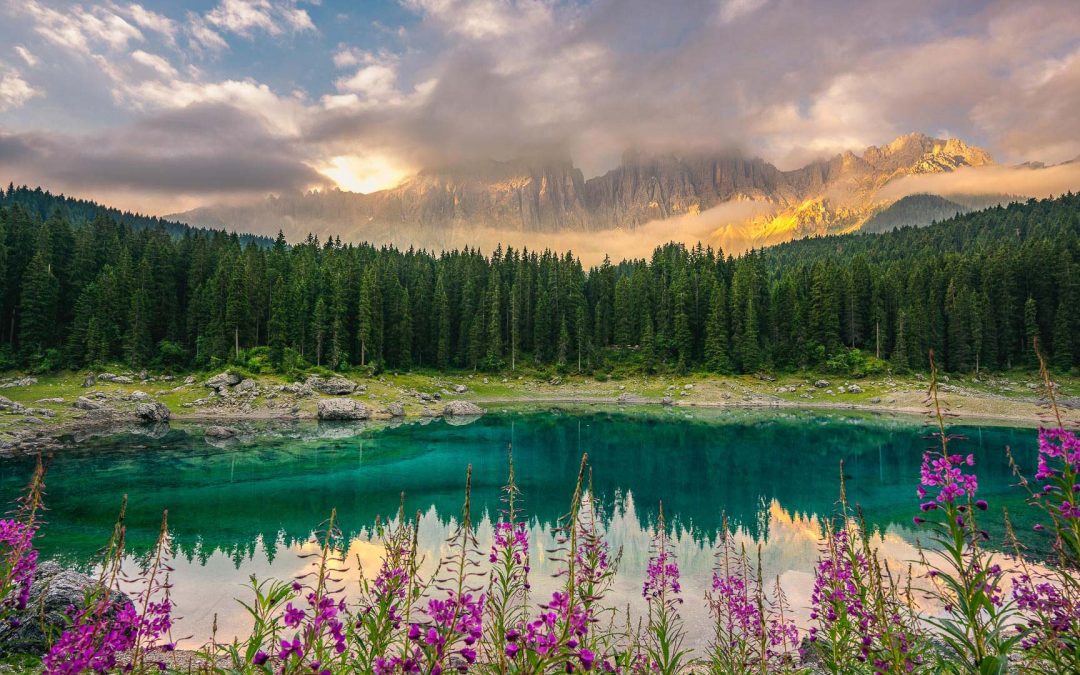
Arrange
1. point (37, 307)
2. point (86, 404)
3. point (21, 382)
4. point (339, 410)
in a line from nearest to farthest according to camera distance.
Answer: point (86, 404) < point (21, 382) < point (339, 410) < point (37, 307)

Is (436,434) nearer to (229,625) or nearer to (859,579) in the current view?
(229,625)

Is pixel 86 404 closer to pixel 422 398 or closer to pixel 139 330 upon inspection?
pixel 139 330

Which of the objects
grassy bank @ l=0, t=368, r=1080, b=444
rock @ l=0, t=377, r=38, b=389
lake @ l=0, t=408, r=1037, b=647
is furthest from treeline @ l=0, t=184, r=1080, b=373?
lake @ l=0, t=408, r=1037, b=647

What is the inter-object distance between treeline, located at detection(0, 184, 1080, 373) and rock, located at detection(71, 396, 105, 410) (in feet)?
53.8

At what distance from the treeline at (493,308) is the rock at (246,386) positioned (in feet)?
16.5

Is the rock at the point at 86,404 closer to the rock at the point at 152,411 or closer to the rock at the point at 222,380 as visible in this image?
the rock at the point at 152,411

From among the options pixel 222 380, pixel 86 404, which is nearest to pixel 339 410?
pixel 222 380

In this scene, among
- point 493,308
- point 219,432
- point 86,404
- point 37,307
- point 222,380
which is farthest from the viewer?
point 493,308

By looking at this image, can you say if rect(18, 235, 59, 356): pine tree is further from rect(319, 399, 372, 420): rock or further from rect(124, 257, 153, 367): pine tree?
rect(319, 399, 372, 420): rock

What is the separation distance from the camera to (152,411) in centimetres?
4903

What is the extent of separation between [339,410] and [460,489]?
110 ft

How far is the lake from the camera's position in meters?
17.1

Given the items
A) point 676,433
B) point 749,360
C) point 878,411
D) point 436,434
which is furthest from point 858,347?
point 436,434

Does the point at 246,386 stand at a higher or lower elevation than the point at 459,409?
higher
